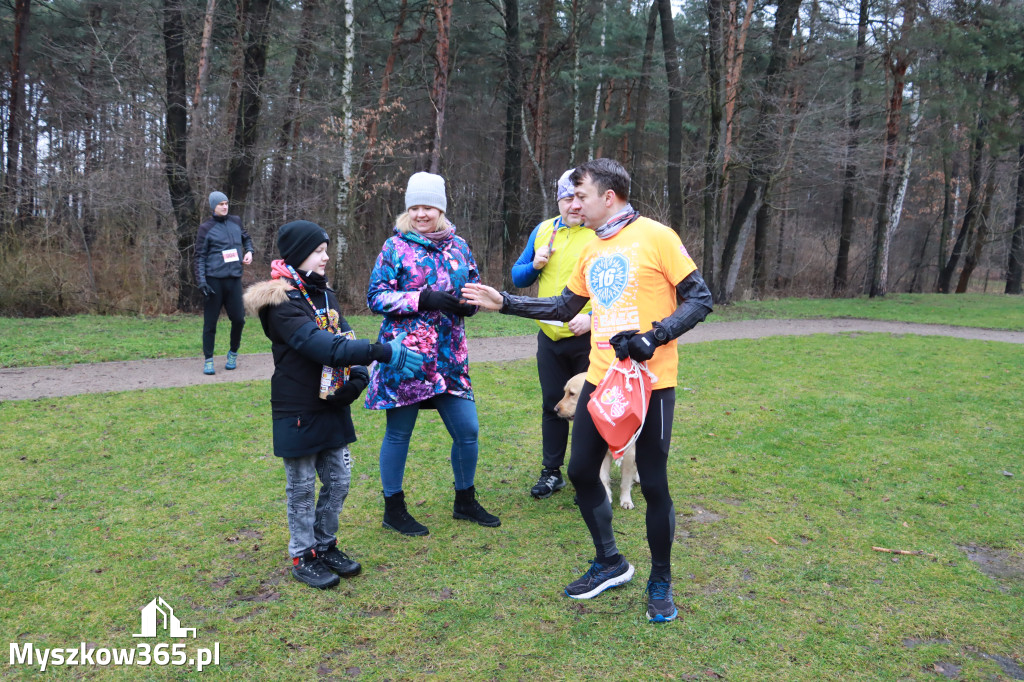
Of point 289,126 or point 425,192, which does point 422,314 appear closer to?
point 425,192

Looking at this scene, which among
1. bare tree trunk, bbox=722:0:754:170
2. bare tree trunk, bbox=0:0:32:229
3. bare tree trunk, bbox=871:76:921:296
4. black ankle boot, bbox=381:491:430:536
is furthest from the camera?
bare tree trunk, bbox=871:76:921:296

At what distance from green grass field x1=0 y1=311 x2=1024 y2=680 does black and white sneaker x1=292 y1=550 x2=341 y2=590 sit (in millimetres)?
54

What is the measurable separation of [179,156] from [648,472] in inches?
572

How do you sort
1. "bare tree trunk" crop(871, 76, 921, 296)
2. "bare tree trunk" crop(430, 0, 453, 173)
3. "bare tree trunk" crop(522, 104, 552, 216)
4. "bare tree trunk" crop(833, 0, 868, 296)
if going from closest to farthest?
"bare tree trunk" crop(430, 0, 453, 173) < "bare tree trunk" crop(833, 0, 868, 296) < "bare tree trunk" crop(522, 104, 552, 216) < "bare tree trunk" crop(871, 76, 921, 296)

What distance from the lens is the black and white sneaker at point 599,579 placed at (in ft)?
12.2

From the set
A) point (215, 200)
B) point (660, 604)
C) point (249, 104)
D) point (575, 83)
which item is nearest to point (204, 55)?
point (249, 104)

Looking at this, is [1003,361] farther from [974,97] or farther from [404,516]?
[974,97]

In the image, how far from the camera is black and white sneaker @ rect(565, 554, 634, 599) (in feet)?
12.2

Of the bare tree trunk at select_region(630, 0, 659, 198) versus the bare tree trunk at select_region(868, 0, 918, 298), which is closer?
the bare tree trunk at select_region(868, 0, 918, 298)

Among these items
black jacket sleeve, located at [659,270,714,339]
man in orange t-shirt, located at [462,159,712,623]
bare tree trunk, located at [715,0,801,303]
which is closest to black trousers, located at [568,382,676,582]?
man in orange t-shirt, located at [462,159,712,623]

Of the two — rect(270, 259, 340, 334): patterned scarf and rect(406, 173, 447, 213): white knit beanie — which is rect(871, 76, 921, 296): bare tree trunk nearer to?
rect(406, 173, 447, 213): white knit beanie

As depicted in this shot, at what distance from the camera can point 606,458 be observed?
5.00 meters

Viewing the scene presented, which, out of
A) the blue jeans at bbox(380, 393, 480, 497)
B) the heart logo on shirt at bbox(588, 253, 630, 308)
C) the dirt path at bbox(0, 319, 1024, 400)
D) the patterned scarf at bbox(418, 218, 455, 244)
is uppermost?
the patterned scarf at bbox(418, 218, 455, 244)

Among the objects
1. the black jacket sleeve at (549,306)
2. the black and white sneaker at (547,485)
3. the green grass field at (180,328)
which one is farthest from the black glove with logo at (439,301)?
the green grass field at (180,328)
